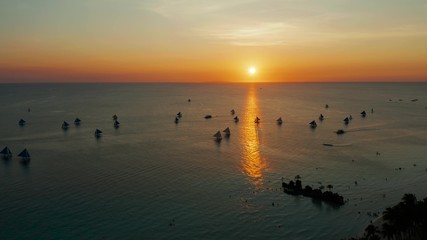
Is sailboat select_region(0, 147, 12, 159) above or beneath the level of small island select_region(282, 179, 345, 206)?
above

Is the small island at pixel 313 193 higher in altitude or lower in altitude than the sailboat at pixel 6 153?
lower

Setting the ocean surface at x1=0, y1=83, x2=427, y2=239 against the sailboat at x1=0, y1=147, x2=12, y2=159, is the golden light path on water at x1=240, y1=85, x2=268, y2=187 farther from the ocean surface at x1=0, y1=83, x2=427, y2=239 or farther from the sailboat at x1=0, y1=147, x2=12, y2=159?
the sailboat at x1=0, y1=147, x2=12, y2=159

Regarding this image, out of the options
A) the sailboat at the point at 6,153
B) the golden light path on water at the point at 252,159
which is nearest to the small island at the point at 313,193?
the golden light path on water at the point at 252,159

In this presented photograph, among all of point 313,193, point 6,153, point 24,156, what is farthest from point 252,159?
point 6,153

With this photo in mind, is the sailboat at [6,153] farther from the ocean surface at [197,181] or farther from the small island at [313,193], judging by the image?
the small island at [313,193]

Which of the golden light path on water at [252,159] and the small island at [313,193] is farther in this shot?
the golden light path on water at [252,159]

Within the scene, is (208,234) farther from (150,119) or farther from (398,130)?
(150,119)

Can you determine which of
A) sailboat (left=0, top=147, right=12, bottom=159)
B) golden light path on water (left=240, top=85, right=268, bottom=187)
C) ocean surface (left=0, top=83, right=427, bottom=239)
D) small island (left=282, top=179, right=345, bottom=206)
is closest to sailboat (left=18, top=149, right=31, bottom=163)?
ocean surface (left=0, top=83, right=427, bottom=239)

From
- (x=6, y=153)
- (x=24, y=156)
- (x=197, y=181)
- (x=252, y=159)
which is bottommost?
(x=197, y=181)

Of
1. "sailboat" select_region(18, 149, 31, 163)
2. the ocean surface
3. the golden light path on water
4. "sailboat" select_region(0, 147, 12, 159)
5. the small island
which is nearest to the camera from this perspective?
the ocean surface

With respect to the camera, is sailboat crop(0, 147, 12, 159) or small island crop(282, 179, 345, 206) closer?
small island crop(282, 179, 345, 206)

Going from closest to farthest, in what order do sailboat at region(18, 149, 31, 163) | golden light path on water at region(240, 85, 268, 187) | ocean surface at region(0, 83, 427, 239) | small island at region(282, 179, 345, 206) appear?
ocean surface at region(0, 83, 427, 239), small island at region(282, 179, 345, 206), golden light path on water at region(240, 85, 268, 187), sailboat at region(18, 149, 31, 163)

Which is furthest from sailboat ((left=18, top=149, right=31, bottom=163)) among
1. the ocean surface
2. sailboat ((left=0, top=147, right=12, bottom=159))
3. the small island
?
the small island

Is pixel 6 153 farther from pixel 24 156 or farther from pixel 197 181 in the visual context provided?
pixel 197 181
